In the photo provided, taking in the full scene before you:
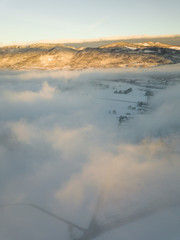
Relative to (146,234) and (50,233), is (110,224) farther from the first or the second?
(50,233)

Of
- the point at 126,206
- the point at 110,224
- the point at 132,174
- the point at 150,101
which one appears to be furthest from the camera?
the point at 150,101

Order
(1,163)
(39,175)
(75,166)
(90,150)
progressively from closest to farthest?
(39,175) → (75,166) → (1,163) → (90,150)

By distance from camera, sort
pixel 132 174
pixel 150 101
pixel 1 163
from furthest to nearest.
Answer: pixel 150 101, pixel 1 163, pixel 132 174

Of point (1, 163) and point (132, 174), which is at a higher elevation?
point (132, 174)

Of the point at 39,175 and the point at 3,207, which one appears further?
the point at 39,175

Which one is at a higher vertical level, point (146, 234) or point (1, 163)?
point (146, 234)

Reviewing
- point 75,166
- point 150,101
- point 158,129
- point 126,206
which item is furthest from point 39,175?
point 150,101

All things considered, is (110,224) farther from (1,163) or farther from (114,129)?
(114,129)

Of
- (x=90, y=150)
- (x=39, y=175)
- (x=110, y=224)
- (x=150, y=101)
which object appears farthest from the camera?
(x=150, y=101)

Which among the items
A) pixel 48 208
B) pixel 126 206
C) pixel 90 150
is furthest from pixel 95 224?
pixel 90 150
